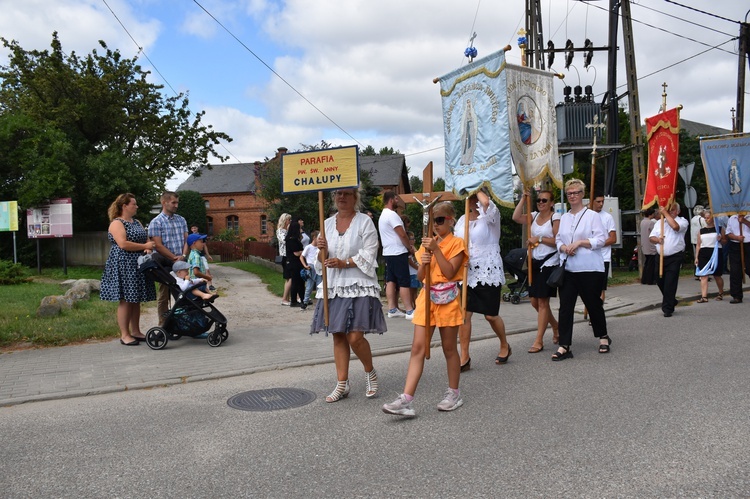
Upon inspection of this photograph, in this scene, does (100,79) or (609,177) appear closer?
(609,177)

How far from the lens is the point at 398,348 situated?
298 inches

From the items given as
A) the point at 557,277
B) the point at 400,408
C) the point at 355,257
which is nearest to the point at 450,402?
the point at 400,408

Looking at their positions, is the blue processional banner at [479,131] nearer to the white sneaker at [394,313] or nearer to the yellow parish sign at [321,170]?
the yellow parish sign at [321,170]

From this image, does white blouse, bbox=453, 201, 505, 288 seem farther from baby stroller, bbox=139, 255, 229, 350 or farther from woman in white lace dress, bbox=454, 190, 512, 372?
baby stroller, bbox=139, 255, 229, 350

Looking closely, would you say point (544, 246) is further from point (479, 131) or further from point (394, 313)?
point (394, 313)

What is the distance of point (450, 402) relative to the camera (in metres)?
4.93

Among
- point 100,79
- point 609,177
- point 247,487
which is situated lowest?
point 247,487

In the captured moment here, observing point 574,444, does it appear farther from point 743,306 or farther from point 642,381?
point 743,306

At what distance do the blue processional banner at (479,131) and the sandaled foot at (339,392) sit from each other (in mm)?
2348

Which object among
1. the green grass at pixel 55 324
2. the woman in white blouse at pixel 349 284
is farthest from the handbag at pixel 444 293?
the green grass at pixel 55 324

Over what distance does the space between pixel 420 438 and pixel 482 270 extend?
7.86 ft

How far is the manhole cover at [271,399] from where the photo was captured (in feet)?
17.1

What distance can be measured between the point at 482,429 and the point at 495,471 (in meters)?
A: 0.79

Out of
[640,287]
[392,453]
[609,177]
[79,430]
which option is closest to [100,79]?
[609,177]
